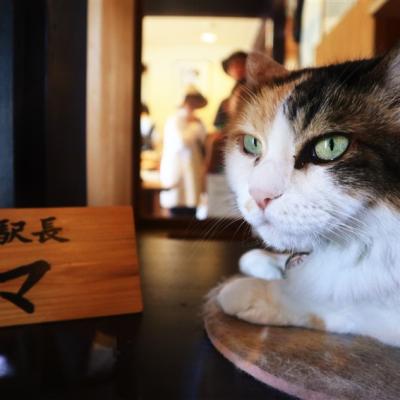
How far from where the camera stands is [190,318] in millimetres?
777

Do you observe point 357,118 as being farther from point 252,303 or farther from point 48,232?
point 48,232

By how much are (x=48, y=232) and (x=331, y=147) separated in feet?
1.46

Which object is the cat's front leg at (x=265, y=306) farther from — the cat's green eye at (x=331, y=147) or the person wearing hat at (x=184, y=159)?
the person wearing hat at (x=184, y=159)

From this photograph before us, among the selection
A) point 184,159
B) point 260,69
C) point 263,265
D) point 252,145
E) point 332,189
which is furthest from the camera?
point 184,159

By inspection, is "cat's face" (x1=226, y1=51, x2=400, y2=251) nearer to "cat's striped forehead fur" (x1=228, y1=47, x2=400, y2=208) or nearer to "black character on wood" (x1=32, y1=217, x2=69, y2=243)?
"cat's striped forehead fur" (x1=228, y1=47, x2=400, y2=208)

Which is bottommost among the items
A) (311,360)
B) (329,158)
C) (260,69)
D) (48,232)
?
(311,360)

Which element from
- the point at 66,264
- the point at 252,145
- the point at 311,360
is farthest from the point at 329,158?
the point at 66,264

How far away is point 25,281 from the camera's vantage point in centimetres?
67

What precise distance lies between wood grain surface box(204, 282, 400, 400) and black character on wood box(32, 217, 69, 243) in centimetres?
27

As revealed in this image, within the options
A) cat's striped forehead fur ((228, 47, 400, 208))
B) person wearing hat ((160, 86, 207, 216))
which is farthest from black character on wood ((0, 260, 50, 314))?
person wearing hat ((160, 86, 207, 216))

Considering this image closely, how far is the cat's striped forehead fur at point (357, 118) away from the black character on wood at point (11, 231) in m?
0.39

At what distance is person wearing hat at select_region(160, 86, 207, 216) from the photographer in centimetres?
218

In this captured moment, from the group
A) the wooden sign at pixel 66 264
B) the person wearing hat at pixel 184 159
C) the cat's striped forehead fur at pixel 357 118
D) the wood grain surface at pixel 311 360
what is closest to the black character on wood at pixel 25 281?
the wooden sign at pixel 66 264

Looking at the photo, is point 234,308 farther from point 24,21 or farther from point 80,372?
point 24,21
